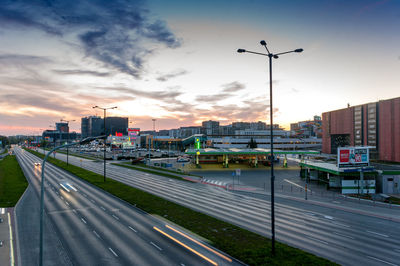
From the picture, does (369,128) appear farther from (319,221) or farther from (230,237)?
(230,237)

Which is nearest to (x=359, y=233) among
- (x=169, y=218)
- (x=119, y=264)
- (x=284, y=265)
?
(x=284, y=265)

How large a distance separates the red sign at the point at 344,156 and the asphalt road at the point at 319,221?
323 inches

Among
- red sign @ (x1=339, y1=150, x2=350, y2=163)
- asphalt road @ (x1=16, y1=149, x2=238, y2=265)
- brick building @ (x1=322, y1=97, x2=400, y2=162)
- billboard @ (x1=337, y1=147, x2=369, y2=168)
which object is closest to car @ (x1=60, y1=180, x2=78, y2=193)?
asphalt road @ (x1=16, y1=149, x2=238, y2=265)

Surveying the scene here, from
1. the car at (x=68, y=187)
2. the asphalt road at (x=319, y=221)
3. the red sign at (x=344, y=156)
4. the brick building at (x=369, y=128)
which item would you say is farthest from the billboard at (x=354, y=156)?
the brick building at (x=369, y=128)

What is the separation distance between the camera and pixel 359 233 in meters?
20.9

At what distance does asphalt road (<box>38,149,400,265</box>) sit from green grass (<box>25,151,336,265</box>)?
1682 millimetres

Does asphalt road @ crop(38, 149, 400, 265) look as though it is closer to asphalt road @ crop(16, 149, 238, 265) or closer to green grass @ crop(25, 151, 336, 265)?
green grass @ crop(25, 151, 336, 265)

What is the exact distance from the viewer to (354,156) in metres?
39.1

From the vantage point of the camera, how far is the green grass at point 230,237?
15.1m

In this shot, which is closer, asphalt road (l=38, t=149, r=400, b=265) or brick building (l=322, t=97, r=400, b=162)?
asphalt road (l=38, t=149, r=400, b=265)

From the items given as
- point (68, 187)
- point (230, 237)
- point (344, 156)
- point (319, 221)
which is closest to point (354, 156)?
point (344, 156)

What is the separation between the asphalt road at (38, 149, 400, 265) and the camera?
56.7 feet

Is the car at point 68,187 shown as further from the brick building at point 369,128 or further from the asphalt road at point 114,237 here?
the brick building at point 369,128

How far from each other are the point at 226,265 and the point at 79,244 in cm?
1216
